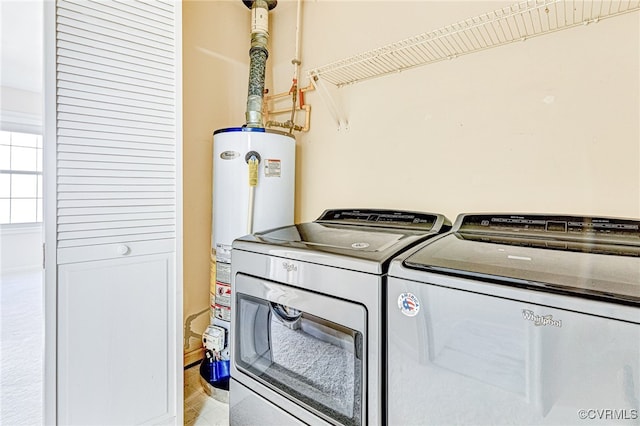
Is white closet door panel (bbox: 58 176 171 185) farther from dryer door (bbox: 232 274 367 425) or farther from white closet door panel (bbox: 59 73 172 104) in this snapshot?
dryer door (bbox: 232 274 367 425)

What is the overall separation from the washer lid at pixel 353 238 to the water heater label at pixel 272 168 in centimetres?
38

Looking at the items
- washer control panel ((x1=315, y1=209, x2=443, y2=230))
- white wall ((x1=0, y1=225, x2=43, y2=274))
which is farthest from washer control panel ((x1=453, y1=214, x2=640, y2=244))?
white wall ((x1=0, y1=225, x2=43, y2=274))

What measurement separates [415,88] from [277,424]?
1.52 m

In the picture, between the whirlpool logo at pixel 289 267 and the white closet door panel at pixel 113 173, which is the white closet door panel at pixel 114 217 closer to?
the white closet door panel at pixel 113 173

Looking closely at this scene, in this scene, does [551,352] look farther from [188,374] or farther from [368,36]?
[188,374]

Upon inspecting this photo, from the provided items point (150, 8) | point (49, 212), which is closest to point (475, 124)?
point (150, 8)

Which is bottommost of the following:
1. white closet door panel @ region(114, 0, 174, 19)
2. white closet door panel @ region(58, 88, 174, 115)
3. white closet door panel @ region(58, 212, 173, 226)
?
white closet door panel @ region(58, 212, 173, 226)

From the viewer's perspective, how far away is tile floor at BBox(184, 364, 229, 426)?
1.70 meters

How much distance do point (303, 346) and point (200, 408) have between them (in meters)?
1.01

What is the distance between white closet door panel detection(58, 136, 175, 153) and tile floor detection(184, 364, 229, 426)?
1.28 meters

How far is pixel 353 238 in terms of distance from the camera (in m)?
1.22

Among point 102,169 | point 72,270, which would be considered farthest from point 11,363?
point 102,169

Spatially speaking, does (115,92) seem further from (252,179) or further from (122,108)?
(252,179)

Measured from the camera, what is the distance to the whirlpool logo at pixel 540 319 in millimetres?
687
